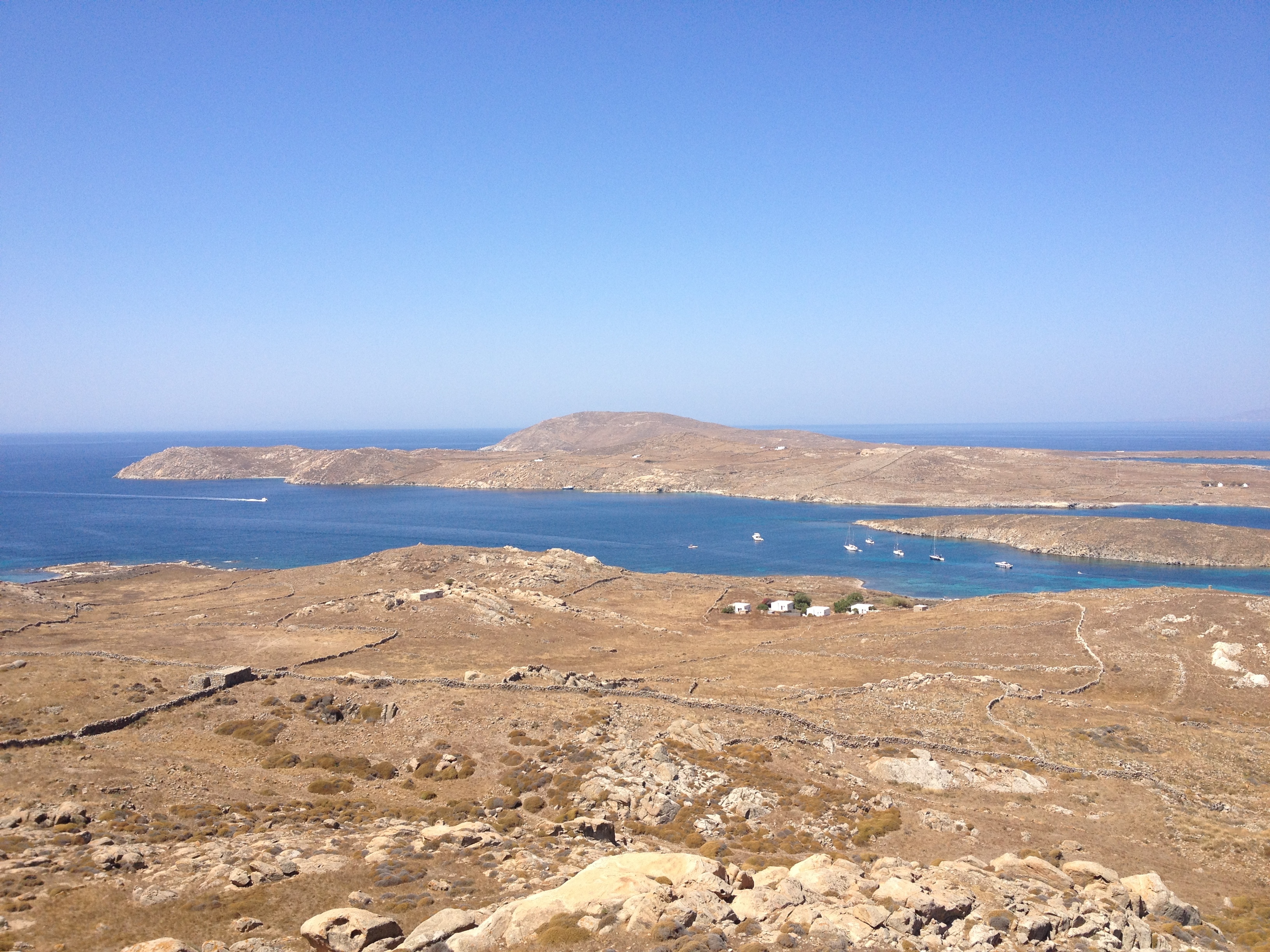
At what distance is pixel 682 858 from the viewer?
18531 mm

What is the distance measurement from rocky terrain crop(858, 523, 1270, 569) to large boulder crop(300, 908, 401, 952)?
12409 centimetres

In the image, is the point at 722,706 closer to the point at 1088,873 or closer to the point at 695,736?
the point at 695,736

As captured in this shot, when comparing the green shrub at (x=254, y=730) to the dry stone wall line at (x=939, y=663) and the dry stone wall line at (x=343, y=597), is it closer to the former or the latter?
the dry stone wall line at (x=343, y=597)

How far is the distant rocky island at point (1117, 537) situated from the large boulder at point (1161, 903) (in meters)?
109

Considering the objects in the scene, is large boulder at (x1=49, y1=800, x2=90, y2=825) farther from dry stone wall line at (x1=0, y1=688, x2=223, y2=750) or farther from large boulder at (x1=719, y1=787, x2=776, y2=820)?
large boulder at (x1=719, y1=787, x2=776, y2=820)

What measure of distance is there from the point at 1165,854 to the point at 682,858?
17066mm

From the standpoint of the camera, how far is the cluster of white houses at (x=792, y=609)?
235 feet

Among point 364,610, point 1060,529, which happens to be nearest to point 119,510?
point 364,610

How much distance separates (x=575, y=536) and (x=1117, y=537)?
3638 inches

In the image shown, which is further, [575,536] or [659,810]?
[575,536]

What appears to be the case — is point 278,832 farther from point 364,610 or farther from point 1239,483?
point 1239,483

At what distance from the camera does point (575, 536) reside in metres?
135

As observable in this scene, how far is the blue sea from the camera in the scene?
100062 millimetres

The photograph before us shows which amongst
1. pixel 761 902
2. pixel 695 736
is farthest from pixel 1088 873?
pixel 695 736
